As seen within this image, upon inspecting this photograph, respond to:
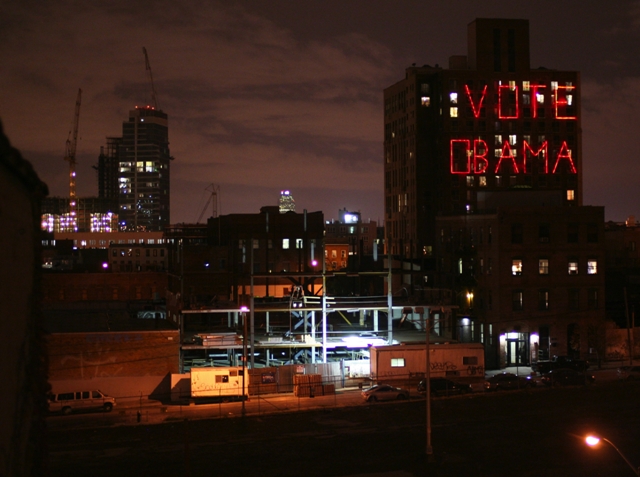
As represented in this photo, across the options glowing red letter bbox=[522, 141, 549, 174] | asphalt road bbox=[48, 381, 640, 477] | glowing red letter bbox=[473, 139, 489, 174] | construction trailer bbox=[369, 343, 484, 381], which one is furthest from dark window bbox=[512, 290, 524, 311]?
glowing red letter bbox=[522, 141, 549, 174]

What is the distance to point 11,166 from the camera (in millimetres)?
4266

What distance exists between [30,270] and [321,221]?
73701 mm

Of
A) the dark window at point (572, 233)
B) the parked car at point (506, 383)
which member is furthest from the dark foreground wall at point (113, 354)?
the dark window at point (572, 233)

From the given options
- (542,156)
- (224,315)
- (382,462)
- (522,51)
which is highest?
(522,51)

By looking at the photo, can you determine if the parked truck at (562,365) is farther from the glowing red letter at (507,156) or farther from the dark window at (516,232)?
the glowing red letter at (507,156)

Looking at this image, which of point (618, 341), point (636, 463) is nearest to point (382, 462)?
point (636, 463)

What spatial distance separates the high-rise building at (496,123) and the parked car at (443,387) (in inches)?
2014

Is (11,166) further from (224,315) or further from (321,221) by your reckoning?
(321,221)

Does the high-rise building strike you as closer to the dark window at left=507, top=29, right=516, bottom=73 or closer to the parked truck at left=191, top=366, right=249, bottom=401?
the dark window at left=507, top=29, right=516, bottom=73

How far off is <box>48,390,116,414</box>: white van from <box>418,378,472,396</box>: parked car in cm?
1689

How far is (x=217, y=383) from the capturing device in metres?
38.0

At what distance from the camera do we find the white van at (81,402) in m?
35.3

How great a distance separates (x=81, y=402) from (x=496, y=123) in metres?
70.6

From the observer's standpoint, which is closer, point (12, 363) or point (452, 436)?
point (12, 363)
